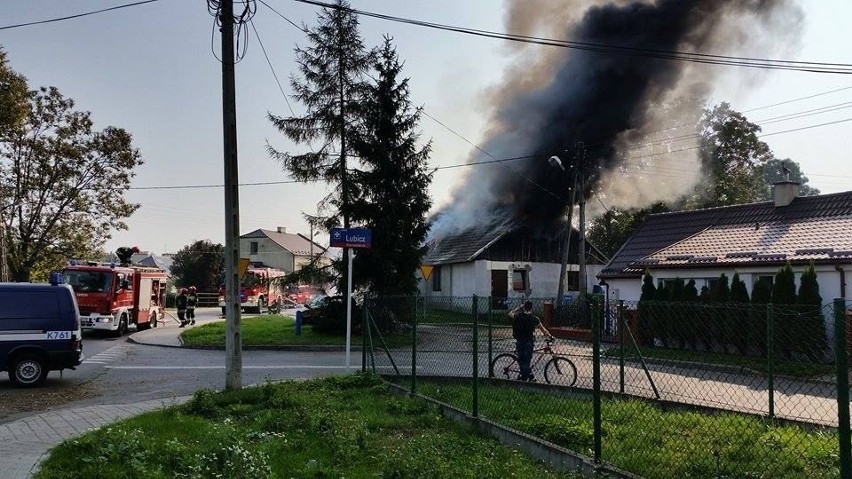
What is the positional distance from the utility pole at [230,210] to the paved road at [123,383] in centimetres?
107

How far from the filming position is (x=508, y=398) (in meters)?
9.12

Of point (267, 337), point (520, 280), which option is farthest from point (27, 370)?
point (520, 280)

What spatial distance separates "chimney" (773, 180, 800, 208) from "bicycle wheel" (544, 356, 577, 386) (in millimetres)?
17536

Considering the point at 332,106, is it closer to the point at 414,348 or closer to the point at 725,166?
the point at 414,348

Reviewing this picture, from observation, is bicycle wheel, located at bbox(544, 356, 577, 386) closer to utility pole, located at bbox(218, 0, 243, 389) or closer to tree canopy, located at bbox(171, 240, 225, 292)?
utility pole, located at bbox(218, 0, 243, 389)

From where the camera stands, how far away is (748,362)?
7586 millimetres

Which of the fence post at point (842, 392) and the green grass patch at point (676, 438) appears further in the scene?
the green grass patch at point (676, 438)

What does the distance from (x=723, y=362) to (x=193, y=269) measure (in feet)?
188

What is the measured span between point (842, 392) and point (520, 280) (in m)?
34.7

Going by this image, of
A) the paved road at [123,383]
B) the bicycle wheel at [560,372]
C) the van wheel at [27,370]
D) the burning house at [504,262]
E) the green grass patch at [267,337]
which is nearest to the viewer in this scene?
the paved road at [123,383]

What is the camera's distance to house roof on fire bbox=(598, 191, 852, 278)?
1877cm

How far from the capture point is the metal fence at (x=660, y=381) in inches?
240

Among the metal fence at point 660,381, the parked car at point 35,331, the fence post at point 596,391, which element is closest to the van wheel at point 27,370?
the parked car at point 35,331

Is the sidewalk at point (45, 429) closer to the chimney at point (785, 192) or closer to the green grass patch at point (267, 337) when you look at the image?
Result: the green grass patch at point (267, 337)
